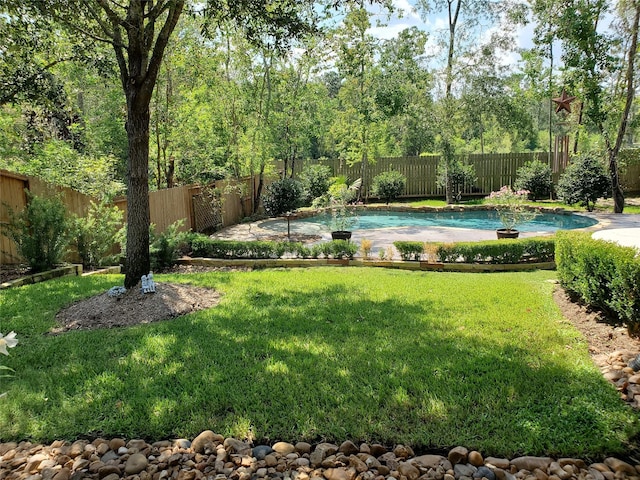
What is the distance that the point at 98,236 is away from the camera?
716 cm

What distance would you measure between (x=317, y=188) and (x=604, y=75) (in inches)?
385

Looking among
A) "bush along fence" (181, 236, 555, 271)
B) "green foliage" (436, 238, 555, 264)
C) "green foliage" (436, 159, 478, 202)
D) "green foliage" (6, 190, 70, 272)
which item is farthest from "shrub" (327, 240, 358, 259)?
"green foliage" (436, 159, 478, 202)

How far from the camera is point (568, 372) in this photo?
2955 mm

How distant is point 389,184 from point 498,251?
10.1 meters

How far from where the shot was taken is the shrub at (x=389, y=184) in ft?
56.5

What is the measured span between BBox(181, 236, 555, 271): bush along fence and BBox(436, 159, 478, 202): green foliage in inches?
385

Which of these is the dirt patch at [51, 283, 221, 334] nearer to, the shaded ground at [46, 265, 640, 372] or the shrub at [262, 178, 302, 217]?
the shaded ground at [46, 265, 640, 372]

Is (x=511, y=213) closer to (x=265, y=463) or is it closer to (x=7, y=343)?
(x=265, y=463)

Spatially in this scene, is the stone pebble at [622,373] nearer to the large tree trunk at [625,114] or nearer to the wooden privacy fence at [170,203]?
the wooden privacy fence at [170,203]

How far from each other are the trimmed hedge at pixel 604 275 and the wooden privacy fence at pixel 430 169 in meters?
13.9

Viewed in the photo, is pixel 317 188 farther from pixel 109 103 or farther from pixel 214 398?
pixel 214 398

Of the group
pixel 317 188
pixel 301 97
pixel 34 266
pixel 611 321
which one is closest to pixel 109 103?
pixel 301 97

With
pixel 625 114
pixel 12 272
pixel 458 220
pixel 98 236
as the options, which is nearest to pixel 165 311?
pixel 12 272

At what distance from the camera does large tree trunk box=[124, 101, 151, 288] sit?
4844mm
